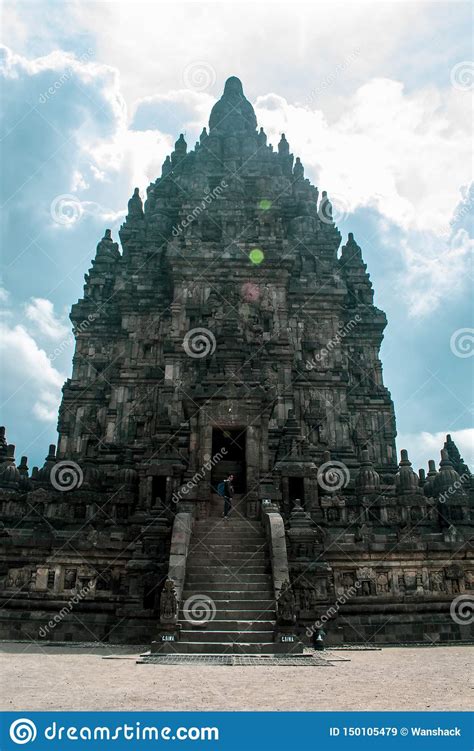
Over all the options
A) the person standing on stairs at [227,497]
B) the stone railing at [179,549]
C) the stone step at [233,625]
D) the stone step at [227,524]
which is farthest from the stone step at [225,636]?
the person standing on stairs at [227,497]

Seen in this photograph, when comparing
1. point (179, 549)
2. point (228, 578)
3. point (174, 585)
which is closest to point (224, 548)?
point (179, 549)

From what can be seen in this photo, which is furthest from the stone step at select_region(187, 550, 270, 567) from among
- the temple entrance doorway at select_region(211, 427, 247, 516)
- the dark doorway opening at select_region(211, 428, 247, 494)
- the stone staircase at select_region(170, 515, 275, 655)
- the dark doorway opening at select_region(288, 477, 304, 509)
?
the dark doorway opening at select_region(211, 428, 247, 494)

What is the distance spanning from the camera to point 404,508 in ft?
78.1

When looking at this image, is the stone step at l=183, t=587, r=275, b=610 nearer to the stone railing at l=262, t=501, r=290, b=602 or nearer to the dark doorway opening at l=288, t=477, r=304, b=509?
the stone railing at l=262, t=501, r=290, b=602

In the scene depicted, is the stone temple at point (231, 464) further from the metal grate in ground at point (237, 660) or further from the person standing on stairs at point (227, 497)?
the metal grate in ground at point (237, 660)

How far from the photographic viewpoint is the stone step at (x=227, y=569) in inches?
692

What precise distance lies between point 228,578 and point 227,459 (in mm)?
9378

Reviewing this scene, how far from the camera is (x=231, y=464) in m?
25.9

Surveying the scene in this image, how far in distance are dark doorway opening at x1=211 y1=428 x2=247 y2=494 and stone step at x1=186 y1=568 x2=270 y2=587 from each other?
23.4 feet

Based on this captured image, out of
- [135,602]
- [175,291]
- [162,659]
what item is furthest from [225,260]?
[162,659]

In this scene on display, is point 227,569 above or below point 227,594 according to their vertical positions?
above

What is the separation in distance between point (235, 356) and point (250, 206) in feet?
55.0

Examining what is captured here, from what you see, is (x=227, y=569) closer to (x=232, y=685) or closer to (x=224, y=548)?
(x=224, y=548)

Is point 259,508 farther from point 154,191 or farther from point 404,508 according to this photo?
point 154,191
